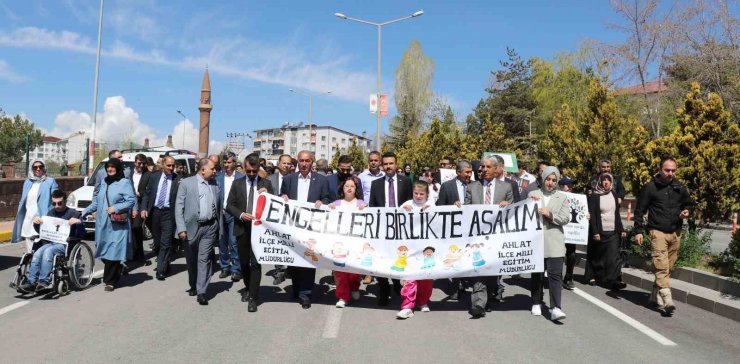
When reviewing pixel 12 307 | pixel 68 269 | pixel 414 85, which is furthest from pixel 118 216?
pixel 414 85

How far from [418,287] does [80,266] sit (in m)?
4.91

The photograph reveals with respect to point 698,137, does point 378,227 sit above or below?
below

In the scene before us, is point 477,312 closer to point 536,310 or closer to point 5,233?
point 536,310

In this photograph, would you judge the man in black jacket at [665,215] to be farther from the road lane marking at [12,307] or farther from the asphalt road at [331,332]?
the road lane marking at [12,307]

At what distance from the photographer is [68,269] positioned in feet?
24.9

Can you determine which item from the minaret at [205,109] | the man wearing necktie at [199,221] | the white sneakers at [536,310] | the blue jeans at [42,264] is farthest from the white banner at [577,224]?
the minaret at [205,109]

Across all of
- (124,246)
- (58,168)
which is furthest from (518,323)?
(58,168)

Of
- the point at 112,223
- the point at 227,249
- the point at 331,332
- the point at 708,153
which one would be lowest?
the point at 331,332

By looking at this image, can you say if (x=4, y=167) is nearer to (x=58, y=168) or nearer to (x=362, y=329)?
(x=58, y=168)

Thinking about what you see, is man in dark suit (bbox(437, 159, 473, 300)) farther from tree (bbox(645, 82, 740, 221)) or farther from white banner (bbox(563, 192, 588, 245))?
tree (bbox(645, 82, 740, 221))

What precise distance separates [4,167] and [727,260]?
20.8m

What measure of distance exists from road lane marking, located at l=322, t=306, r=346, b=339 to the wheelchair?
3.67 metres

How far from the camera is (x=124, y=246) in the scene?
7922 millimetres

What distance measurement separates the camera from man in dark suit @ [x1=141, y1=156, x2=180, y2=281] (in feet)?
30.8
